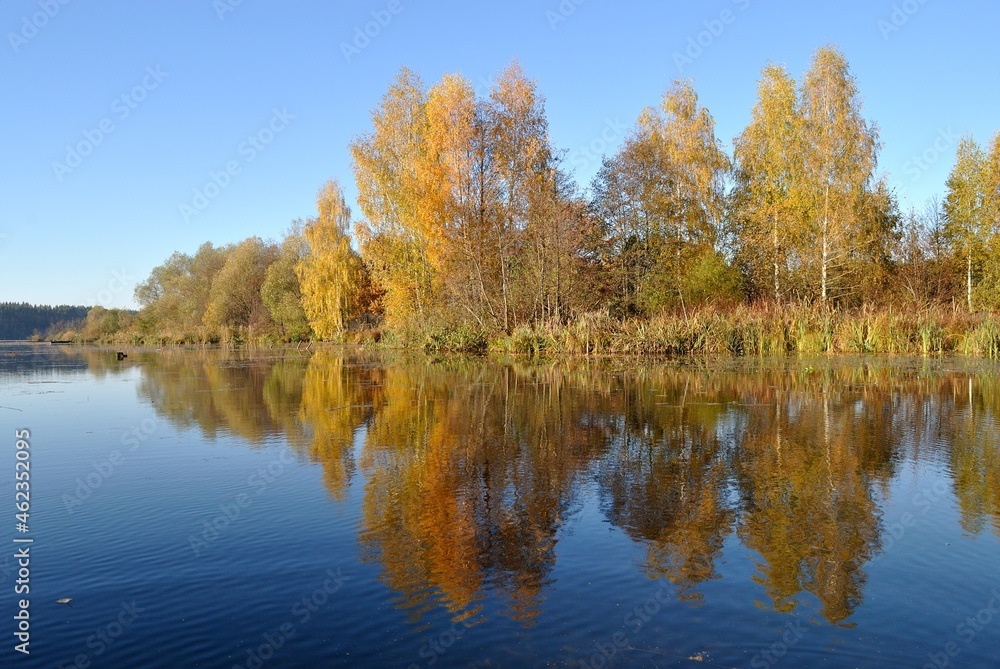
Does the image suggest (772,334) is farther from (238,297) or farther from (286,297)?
(238,297)

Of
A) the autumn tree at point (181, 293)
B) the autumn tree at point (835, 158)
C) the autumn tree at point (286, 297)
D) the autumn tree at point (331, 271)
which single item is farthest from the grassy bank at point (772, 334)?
the autumn tree at point (181, 293)

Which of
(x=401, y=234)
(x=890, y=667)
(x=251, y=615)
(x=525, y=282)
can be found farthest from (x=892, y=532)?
(x=401, y=234)

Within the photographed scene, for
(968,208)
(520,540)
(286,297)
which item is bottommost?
(520,540)

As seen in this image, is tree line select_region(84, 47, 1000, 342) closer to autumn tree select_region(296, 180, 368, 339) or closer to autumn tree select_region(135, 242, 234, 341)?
autumn tree select_region(296, 180, 368, 339)

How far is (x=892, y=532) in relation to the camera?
4629mm

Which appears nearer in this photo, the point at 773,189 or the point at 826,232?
the point at 826,232

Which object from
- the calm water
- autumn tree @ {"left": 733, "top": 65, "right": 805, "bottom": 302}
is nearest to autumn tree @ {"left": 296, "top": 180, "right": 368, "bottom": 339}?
autumn tree @ {"left": 733, "top": 65, "right": 805, "bottom": 302}

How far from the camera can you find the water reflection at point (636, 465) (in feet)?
13.4

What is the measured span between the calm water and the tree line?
17.1m

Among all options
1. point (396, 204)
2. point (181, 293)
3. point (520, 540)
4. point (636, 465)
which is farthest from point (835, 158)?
point (181, 293)

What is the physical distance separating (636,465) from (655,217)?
93.0ft

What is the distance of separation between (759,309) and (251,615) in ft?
74.9

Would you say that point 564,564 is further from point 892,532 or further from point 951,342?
point 951,342

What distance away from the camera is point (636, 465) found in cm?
664
